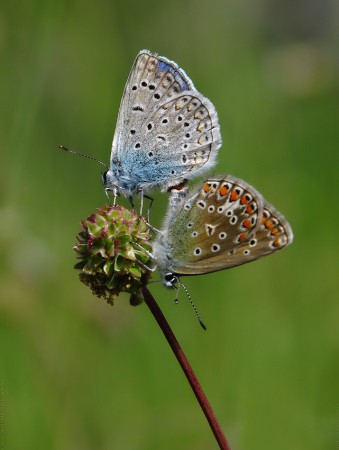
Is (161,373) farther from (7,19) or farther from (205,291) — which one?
(7,19)

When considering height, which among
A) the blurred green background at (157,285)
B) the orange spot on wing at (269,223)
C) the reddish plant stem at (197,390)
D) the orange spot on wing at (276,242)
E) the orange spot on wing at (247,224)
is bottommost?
the blurred green background at (157,285)

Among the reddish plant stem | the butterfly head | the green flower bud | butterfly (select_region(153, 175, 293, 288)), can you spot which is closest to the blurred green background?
the butterfly head

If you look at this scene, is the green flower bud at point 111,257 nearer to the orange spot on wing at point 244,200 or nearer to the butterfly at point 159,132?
the orange spot on wing at point 244,200

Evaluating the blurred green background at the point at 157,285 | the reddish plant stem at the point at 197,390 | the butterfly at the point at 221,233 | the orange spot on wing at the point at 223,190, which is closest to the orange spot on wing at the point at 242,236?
the butterfly at the point at 221,233

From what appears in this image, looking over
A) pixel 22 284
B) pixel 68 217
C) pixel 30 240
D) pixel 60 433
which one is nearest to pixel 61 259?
pixel 68 217

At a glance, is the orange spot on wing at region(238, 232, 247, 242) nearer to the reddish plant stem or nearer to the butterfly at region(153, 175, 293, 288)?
the butterfly at region(153, 175, 293, 288)

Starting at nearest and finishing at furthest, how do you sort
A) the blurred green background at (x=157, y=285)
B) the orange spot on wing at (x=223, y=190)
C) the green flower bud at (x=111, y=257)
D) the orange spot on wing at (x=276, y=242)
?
the green flower bud at (x=111, y=257)
the orange spot on wing at (x=276, y=242)
the orange spot on wing at (x=223, y=190)
the blurred green background at (x=157, y=285)

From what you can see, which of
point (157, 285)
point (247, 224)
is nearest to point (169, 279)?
point (247, 224)
